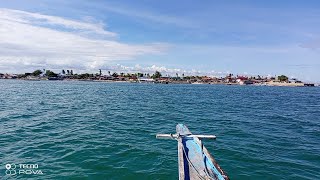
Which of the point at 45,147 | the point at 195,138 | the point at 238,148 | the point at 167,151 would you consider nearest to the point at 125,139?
the point at 167,151

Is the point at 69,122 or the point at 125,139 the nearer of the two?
the point at 125,139

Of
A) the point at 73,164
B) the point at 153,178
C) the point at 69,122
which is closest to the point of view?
the point at 153,178

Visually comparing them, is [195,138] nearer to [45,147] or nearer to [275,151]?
[275,151]

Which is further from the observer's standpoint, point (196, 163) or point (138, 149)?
point (138, 149)

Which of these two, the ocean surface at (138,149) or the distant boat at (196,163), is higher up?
the distant boat at (196,163)

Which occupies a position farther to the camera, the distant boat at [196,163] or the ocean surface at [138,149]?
the ocean surface at [138,149]

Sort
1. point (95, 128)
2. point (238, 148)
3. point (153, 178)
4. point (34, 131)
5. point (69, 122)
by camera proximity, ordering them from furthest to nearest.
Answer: point (69, 122), point (95, 128), point (34, 131), point (238, 148), point (153, 178)

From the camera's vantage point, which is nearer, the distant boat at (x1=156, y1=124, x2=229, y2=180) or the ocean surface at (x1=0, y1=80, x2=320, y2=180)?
the distant boat at (x1=156, y1=124, x2=229, y2=180)

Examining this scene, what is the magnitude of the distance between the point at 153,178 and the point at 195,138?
3.55 metres

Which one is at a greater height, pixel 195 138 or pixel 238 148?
pixel 195 138

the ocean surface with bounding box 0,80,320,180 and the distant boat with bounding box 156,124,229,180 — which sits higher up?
the distant boat with bounding box 156,124,229,180

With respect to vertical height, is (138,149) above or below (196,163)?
below

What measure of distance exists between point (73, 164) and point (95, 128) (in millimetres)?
10658

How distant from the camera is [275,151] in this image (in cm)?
1800
